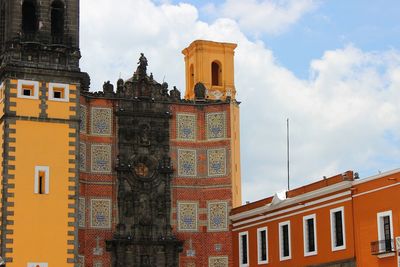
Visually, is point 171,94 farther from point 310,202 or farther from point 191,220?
point 310,202

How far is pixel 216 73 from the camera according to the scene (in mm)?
53344

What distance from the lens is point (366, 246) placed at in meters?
38.3

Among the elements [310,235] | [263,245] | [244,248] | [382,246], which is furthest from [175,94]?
[382,246]

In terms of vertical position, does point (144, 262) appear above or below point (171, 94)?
below

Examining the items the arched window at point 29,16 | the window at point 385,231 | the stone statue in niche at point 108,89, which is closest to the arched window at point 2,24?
the arched window at point 29,16

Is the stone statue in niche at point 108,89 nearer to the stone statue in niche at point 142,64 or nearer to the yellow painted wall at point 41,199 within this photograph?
the stone statue in niche at point 142,64

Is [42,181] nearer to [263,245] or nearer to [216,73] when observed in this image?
[263,245]

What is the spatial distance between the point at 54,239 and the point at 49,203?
1.69 meters

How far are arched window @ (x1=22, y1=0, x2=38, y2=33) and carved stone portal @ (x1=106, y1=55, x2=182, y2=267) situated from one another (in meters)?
6.19

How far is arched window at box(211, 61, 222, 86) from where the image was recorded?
174ft

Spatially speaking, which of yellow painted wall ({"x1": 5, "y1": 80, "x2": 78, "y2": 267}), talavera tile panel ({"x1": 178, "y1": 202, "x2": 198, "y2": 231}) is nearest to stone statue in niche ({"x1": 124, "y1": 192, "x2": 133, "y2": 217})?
talavera tile panel ({"x1": 178, "y1": 202, "x2": 198, "y2": 231})

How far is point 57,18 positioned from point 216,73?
11368 mm

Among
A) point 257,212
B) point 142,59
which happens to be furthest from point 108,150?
point 257,212

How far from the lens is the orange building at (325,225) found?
37500mm
